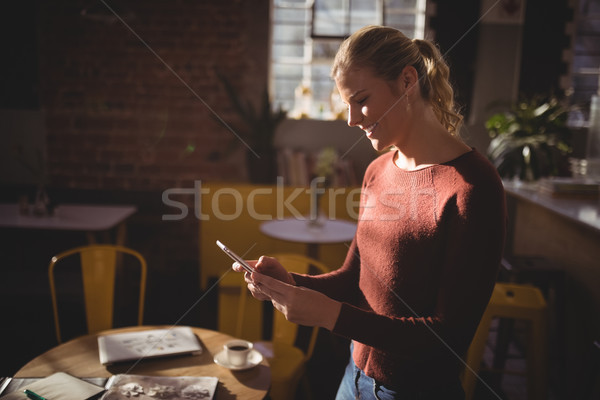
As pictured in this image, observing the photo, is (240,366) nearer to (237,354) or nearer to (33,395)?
(237,354)

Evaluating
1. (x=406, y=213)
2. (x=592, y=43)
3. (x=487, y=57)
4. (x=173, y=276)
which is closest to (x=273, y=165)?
(x=173, y=276)

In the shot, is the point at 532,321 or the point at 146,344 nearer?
the point at 146,344

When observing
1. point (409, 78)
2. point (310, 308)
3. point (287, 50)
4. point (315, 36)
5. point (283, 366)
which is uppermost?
point (315, 36)

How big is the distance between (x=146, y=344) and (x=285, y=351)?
73cm

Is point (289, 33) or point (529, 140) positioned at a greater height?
point (289, 33)

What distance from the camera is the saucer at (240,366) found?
1424mm

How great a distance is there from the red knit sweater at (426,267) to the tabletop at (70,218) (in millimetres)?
2266

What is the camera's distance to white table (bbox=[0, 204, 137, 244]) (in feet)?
9.59

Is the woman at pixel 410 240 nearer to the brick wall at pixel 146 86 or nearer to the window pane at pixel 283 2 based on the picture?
the brick wall at pixel 146 86

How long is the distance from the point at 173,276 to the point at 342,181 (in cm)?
174

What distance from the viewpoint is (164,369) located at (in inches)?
55.7

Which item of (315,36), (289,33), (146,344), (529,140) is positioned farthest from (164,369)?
(289,33)

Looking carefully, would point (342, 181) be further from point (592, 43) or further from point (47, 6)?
point (47, 6)

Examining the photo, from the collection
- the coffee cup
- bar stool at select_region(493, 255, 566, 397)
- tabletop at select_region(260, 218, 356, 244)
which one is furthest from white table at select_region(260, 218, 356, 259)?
the coffee cup
